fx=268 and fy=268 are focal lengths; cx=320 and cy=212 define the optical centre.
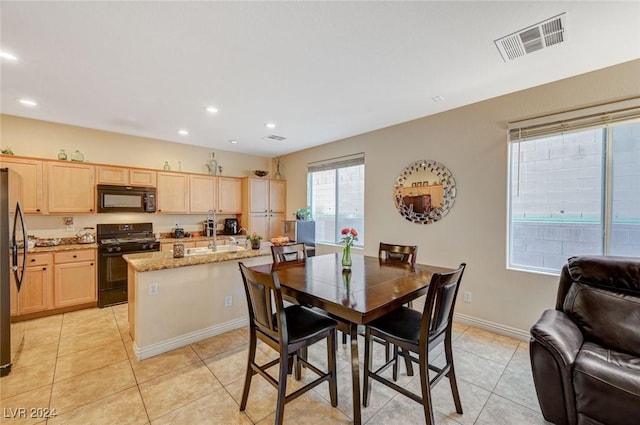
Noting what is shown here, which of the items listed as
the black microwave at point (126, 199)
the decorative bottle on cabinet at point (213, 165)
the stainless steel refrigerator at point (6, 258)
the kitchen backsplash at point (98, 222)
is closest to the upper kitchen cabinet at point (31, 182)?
the kitchen backsplash at point (98, 222)

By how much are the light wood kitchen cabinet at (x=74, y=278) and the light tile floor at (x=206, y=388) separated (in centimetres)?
78

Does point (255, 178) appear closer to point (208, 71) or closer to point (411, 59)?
point (208, 71)

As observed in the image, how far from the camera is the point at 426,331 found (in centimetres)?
165

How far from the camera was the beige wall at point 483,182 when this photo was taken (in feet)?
8.73

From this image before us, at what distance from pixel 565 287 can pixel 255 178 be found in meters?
5.04

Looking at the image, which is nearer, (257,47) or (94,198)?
(257,47)

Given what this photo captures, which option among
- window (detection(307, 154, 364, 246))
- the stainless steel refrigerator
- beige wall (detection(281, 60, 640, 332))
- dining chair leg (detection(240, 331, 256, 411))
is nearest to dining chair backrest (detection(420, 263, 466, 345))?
dining chair leg (detection(240, 331, 256, 411))

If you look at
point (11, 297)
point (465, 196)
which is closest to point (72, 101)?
point (11, 297)

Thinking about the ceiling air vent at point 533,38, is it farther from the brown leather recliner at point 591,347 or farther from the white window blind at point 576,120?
the brown leather recliner at point 591,347

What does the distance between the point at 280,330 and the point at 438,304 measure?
39.4 inches

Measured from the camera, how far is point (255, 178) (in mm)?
5688

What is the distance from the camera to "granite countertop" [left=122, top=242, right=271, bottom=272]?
8.34ft

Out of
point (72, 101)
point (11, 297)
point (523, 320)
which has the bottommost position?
point (523, 320)

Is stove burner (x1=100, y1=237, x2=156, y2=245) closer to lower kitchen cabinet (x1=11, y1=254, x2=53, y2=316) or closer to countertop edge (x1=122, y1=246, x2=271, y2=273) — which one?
lower kitchen cabinet (x1=11, y1=254, x2=53, y2=316)
